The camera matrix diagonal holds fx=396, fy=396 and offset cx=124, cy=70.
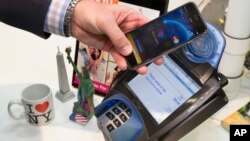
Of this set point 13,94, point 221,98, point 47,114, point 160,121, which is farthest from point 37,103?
point 221,98

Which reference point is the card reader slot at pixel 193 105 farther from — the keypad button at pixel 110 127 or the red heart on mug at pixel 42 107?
the red heart on mug at pixel 42 107

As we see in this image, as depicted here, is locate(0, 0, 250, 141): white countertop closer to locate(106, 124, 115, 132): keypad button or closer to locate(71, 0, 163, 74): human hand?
locate(106, 124, 115, 132): keypad button

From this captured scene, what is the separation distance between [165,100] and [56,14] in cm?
28

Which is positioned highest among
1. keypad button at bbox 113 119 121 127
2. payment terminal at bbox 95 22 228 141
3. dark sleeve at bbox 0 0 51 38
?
dark sleeve at bbox 0 0 51 38

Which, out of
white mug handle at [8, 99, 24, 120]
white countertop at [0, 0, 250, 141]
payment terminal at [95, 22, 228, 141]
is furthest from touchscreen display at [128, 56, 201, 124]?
white mug handle at [8, 99, 24, 120]

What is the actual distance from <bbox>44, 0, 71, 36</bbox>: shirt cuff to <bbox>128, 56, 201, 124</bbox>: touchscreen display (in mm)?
198

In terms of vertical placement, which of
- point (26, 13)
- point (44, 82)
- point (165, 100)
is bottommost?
point (44, 82)

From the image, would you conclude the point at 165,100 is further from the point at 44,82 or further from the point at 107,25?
the point at 44,82

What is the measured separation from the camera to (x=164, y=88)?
0.79 m

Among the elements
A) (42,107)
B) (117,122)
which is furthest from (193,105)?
(42,107)

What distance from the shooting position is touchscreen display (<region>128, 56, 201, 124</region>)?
30.3 inches

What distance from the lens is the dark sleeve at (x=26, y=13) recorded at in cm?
82

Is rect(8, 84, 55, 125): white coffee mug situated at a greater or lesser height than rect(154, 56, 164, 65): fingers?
lesser

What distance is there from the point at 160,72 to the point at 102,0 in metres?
0.24
